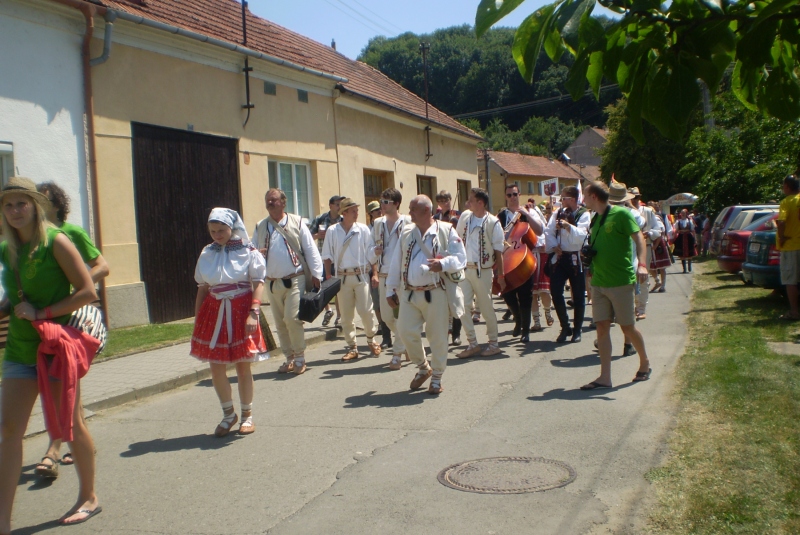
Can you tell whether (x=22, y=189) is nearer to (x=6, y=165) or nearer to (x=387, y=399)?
(x=387, y=399)

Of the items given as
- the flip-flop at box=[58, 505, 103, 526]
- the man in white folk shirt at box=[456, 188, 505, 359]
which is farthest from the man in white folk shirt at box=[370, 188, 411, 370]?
the flip-flop at box=[58, 505, 103, 526]

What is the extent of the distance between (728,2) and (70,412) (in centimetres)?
389

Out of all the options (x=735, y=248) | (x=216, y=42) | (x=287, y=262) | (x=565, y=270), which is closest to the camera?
(x=287, y=262)

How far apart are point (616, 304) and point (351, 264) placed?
140 inches

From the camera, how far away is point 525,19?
261 centimetres

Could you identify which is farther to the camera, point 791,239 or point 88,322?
point 791,239

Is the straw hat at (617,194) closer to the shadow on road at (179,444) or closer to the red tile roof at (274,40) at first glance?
the shadow on road at (179,444)

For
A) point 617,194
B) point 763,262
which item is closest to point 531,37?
point 617,194

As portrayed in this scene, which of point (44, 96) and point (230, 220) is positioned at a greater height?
point (44, 96)

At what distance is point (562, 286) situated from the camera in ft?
33.3

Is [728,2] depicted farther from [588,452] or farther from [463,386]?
[463,386]

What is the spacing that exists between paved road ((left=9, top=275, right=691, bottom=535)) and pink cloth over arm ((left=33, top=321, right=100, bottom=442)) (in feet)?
2.09

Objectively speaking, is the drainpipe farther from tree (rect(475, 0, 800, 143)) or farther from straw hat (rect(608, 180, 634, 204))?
tree (rect(475, 0, 800, 143))

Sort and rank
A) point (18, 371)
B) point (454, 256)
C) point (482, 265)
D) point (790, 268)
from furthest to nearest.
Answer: point (790, 268) < point (482, 265) < point (454, 256) < point (18, 371)
